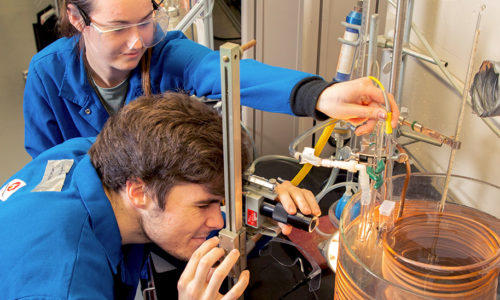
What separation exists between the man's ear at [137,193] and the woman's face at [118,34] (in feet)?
1.29

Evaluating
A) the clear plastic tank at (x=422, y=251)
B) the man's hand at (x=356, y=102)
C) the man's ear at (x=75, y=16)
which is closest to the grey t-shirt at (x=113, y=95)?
the man's ear at (x=75, y=16)

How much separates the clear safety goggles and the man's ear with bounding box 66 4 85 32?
2 cm

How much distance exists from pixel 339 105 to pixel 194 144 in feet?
0.98

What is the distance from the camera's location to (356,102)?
2.90 feet

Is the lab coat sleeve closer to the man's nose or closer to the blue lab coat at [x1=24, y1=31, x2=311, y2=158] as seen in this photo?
the blue lab coat at [x1=24, y1=31, x2=311, y2=158]

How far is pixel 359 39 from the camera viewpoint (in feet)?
3.62

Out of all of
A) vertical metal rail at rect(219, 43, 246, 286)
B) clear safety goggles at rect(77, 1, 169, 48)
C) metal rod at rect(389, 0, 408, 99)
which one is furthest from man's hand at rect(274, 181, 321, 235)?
clear safety goggles at rect(77, 1, 169, 48)

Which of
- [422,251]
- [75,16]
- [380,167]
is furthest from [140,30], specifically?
[422,251]

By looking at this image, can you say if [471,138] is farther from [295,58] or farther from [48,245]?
[48,245]

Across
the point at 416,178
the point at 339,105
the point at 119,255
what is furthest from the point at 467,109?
the point at 119,255

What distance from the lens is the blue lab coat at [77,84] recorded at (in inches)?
50.1

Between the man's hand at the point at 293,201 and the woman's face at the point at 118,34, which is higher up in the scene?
the woman's face at the point at 118,34

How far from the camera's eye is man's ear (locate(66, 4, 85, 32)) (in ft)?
3.75

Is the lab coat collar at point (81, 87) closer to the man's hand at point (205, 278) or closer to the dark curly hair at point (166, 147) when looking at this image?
the dark curly hair at point (166, 147)
